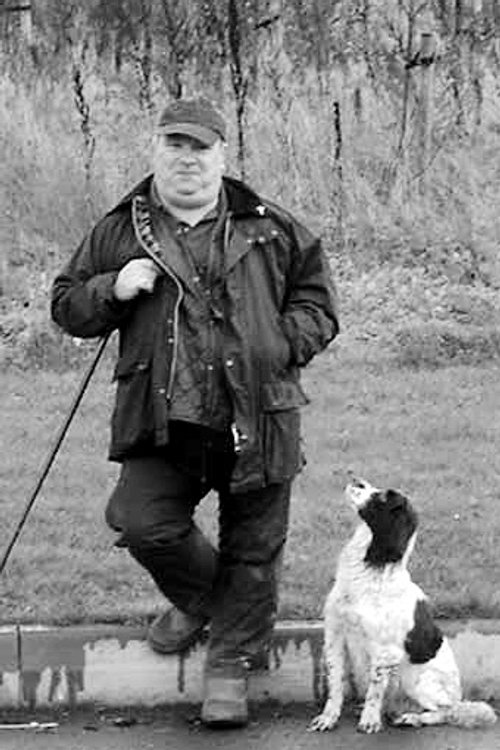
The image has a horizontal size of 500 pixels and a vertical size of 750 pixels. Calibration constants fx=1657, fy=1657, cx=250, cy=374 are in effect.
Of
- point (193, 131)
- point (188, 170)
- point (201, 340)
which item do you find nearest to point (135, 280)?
point (201, 340)

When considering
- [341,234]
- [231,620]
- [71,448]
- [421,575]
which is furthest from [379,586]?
[341,234]

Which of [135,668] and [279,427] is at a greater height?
[279,427]

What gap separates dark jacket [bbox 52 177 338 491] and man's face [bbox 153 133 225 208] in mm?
121

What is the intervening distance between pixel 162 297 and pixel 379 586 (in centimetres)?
117

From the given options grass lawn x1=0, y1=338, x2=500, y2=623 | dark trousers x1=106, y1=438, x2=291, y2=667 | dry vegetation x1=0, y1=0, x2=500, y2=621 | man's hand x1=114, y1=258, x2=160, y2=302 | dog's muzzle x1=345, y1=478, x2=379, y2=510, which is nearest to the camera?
man's hand x1=114, y1=258, x2=160, y2=302

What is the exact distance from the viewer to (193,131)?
16.9 feet

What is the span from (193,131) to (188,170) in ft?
0.40

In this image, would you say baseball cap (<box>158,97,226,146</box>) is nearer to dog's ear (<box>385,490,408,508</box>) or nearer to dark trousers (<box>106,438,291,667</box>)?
dark trousers (<box>106,438,291,667</box>)

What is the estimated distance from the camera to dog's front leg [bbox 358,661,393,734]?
5.31m

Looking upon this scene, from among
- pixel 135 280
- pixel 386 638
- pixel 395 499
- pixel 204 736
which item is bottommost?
pixel 204 736

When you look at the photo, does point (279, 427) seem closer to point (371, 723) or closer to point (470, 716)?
point (371, 723)

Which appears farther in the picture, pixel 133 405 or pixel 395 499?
pixel 395 499

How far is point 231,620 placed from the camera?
18.0 ft

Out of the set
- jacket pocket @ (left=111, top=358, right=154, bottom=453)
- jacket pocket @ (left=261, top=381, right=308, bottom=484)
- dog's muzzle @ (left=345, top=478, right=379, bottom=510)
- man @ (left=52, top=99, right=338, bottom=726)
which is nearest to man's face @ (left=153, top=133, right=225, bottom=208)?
man @ (left=52, top=99, right=338, bottom=726)
